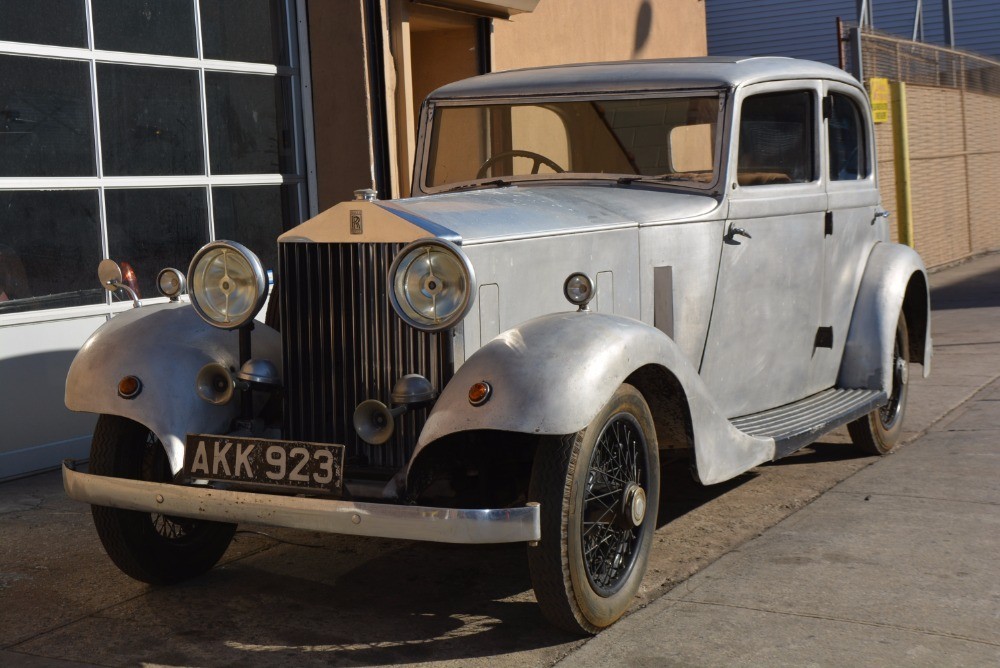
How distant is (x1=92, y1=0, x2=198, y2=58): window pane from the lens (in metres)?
6.37

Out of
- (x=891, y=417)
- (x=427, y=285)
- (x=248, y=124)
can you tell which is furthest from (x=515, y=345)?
(x=248, y=124)

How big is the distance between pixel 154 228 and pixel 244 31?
141cm

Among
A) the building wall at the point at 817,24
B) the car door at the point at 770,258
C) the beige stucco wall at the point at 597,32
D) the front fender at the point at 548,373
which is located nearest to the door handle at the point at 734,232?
the car door at the point at 770,258

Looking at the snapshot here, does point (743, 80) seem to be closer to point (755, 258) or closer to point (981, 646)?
point (755, 258)

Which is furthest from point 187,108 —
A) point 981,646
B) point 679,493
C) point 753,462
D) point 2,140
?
point 981,646

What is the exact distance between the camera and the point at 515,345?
3.43 meters

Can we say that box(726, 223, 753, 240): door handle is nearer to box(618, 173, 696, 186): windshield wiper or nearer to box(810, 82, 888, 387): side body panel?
box(618, 173, 696, 186): windshield wiper

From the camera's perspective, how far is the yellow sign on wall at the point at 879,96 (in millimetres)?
11336

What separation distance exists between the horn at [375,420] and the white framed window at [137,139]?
115 inches

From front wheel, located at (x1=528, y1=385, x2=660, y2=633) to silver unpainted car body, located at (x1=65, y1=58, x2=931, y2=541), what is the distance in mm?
113

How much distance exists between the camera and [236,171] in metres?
7.13

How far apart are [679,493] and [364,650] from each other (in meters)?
2.08

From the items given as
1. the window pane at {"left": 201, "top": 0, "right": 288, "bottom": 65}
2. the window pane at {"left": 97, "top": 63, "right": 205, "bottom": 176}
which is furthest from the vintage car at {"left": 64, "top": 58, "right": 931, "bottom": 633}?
the window pane at {"left": 201, "top": 0, "right": 288, "bottom": 65}

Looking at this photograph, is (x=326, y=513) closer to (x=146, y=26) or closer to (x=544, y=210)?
(x=544, y=210)
